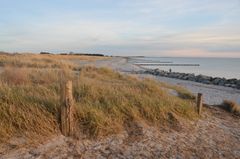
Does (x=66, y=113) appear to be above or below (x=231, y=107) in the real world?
above

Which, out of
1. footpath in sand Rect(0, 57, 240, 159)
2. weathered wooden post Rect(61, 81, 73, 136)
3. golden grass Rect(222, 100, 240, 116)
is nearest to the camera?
footpath in sand Rect(0, 57, 240, 159)

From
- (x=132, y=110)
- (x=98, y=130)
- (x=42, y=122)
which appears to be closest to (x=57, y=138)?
(x=42, y=122)

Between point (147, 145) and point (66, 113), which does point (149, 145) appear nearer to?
point (147, 145)

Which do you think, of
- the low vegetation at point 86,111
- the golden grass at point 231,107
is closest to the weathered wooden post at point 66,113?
the low vegetation at point 86,111

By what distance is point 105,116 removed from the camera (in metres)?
6.31

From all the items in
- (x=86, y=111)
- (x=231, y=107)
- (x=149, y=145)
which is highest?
(x=86, y=111)

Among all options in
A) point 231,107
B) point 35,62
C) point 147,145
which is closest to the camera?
point 147,145

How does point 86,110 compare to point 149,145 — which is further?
point 86,110

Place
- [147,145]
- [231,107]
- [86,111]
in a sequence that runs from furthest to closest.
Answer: [231,107], [86,111], [147,145]

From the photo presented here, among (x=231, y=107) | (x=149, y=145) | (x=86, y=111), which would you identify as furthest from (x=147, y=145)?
(x=231, y=107)

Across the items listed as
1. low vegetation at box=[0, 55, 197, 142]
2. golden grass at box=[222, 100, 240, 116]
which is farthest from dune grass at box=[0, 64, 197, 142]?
golden grass at box=[222, 100, 240, 116]

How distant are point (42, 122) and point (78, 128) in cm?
72

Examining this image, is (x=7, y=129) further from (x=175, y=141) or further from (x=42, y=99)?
(x=175, y=141)

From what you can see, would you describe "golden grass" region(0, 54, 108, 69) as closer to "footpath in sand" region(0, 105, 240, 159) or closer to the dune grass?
the dune grass
